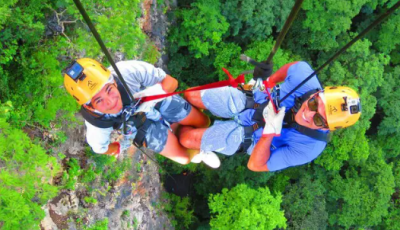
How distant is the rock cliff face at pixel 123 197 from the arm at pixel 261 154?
8.94 feet

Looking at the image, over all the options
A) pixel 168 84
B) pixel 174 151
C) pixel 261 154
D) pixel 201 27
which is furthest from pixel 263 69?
pixel 201 27

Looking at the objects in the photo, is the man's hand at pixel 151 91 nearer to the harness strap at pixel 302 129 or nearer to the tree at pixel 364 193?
the harness strap at pixel 302 129

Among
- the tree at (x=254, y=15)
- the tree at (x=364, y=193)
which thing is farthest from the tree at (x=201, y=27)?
the tree at (x=364, y=193)

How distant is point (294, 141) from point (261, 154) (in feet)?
1.42

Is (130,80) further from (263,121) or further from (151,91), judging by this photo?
(263,121)

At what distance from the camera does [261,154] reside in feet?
12.1

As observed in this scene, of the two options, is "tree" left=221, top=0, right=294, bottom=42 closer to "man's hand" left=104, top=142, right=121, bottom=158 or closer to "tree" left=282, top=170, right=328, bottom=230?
"tree" left=282, top=170, right=328, bottom=230

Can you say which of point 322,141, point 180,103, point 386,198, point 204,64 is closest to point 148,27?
point 204,64

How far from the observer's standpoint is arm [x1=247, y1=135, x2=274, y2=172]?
3.55 metres

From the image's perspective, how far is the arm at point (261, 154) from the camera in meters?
3.55

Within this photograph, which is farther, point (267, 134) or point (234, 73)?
point (234, 73)

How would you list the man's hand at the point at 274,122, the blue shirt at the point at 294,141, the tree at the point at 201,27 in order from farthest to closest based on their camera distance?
the tree at the point at 201,27, the blue shirt at the point at 294,141, the man's hand at the point at 274,122

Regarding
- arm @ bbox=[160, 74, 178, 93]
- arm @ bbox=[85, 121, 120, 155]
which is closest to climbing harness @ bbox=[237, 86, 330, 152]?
arm @ bbox=[160, 74, 178, 93]

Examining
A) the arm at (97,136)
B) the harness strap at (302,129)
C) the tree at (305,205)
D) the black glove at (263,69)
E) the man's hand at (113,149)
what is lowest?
the tree at (305,205)
